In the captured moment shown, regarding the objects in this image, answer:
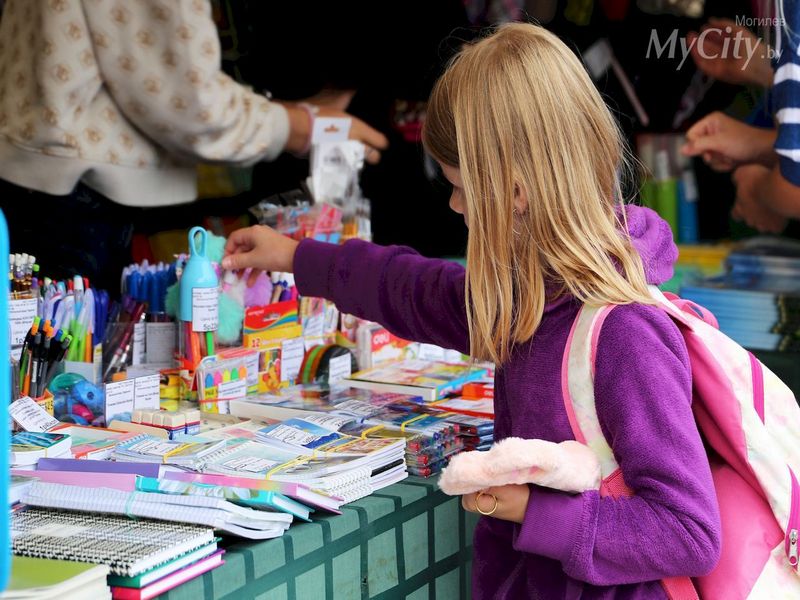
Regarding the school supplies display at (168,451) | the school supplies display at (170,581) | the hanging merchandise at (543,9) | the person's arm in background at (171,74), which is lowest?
the school supplies display at (170,581)

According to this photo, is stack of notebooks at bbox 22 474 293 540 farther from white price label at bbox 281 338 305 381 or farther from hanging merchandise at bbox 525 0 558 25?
hanging merchandise at bbox 525 0 558 25

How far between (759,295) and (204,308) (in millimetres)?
2047

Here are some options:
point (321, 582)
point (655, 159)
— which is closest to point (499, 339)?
point (321, 582)

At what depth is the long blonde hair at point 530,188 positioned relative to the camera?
1515mm

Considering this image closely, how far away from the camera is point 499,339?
61.7 inches

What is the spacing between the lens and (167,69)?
2.83 m

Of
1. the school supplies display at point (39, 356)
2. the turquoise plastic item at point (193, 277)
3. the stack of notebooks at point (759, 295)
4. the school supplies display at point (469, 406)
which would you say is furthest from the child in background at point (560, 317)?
the stack of notebooks at point (759, 295)

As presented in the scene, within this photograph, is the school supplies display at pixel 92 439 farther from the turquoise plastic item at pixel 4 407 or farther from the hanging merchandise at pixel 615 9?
the hanging merchandise at pixel 615 9

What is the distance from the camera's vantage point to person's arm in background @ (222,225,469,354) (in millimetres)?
1932

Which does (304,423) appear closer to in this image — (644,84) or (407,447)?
(407,447)

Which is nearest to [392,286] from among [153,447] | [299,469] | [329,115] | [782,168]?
[299,469]

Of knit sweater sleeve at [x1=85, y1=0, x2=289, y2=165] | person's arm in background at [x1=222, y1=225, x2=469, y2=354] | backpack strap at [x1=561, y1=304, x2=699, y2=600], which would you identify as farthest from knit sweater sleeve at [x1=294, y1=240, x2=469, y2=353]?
knit sweater sleeve at [x1=85, y1=0, x2=289, y2=165]

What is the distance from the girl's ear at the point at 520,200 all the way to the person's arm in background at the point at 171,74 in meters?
1.55

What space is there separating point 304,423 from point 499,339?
24.0 inches
